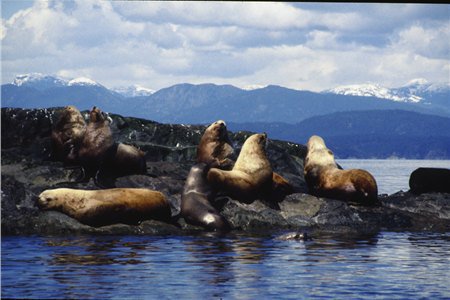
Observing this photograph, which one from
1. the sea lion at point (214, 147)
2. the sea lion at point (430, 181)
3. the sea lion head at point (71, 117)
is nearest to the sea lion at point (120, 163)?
the sea lion at point (214, 147)

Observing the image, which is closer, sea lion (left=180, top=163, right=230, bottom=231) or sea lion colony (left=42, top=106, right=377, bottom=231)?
sea lion colony (left=42, top=106, right=377, bottom=231)

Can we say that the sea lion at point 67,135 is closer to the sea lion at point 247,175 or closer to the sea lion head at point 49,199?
the sea lion head at point 49,199

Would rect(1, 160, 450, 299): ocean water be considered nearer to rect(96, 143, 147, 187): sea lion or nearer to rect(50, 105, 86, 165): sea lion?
rect(96, 143, 147, 187): sea lion

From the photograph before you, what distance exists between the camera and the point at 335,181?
22828 mm

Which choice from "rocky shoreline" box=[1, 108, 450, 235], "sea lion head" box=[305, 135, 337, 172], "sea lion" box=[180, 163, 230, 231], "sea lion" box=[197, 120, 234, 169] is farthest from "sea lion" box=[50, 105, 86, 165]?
"sea lion head" box=[305, 135, 337, 172]

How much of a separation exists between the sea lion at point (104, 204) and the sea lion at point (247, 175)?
69.7 inches

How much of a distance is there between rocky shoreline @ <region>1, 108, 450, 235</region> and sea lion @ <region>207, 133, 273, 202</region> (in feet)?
0.92

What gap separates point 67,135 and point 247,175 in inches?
200

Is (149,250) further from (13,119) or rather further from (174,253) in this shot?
(13,119)

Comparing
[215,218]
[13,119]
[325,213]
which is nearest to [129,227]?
[215,218]

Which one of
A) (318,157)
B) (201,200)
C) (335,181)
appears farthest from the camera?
(318,157)

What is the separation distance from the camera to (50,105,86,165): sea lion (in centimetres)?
2316

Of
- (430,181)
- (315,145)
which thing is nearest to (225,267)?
(315,145)

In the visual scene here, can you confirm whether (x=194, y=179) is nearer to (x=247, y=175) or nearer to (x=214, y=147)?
(x=247, y=175)
